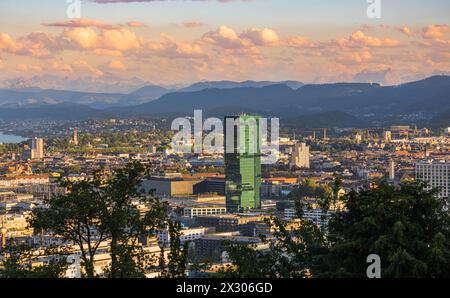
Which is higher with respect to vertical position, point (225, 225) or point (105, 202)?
point (105, 202)

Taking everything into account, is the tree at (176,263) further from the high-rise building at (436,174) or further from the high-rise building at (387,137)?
the high-rise building at (387,137)

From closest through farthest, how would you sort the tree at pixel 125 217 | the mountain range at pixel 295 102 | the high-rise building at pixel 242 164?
the tree at pixel 125 217 < the high-rise building at pixel 242 164 < the mountain range at pixel 295 102

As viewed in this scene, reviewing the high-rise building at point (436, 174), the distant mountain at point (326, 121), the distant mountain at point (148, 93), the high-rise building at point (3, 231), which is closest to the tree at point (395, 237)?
the high-rise building at point (3, 231)

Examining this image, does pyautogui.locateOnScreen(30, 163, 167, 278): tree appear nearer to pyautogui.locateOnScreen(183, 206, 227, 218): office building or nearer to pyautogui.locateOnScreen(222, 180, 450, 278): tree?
pyautogui.locateOnScreen(222, 180, 450, 278): tree

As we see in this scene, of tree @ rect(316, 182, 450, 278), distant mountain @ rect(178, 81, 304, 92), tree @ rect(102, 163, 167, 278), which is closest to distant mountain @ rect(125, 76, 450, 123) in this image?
distant mountain @ rect(178, 81, 304, 92)

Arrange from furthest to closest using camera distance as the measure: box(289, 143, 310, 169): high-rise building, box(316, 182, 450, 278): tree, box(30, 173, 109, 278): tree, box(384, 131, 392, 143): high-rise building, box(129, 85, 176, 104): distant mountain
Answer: box(129, 85, 176, 104): distant mountain → box(384, 131, 392, 143): high-rise building → box(289, 143, 310, 169): high-rise building → box(30, 173, 109, 278): tree → box(316, 182, 450, 278): tree
